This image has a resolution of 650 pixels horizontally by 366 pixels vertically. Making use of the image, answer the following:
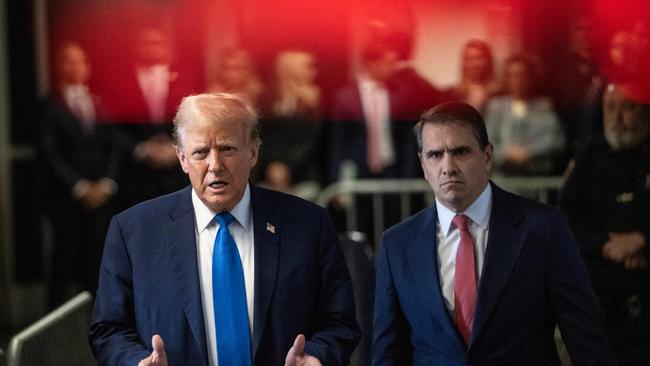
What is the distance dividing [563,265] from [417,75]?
3.90 meters

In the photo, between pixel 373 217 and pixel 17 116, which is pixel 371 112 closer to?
pixel 373 217

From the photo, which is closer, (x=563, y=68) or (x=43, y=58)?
(x=563, y=68)

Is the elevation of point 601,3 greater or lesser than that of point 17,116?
greater

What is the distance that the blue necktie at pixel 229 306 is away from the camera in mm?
3484

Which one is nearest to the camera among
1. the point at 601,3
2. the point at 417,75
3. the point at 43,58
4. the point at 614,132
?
the point at 614,132

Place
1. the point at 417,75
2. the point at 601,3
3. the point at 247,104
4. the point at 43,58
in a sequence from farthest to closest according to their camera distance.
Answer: the point at 43,58 < the point at 417,75 < the point at 601,3 < the point at 247,104

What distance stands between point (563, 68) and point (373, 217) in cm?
138

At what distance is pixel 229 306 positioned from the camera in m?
3.50

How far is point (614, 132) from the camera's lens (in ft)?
17.7

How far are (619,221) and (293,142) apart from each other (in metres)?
2.90

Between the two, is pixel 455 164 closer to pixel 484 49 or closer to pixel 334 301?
pixel 334 301

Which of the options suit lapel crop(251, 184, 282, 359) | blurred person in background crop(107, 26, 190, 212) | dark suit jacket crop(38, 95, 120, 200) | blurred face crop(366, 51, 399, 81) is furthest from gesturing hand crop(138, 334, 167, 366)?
dark suit jacket crop(38, 95, 120, 200)

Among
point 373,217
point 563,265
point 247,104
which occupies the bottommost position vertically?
point 373,217

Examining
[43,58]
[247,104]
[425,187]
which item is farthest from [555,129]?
[247,104]
